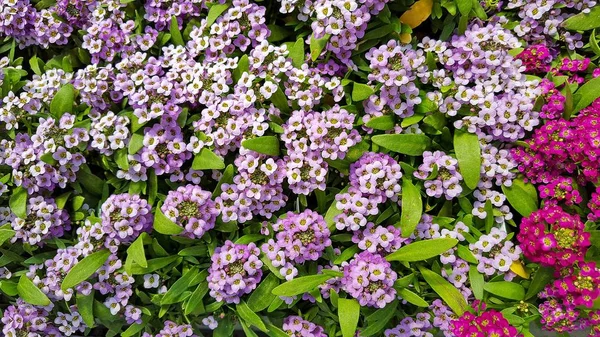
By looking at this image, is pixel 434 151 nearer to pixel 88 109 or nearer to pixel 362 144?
pixel 362 144

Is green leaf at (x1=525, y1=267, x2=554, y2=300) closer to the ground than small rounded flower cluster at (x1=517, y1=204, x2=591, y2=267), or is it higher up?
closer to the ground

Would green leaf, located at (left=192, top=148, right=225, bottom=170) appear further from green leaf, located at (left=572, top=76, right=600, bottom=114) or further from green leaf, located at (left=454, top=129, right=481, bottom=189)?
green leaf, located at (left=572, top=76, right=600, bottom=114)

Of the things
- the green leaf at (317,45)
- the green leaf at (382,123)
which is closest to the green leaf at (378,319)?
the green leaf at (382,123)

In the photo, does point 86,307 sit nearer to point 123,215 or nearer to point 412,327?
point 123,215

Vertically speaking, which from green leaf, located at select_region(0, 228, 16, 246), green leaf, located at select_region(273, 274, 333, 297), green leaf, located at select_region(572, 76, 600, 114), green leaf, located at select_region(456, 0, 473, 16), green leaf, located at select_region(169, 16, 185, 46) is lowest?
green leaf, located at select_region(273, 274, 333, 297)

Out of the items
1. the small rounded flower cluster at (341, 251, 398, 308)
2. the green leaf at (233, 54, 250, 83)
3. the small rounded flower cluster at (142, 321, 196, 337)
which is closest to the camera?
the small rounded flower cluster at (341, 251, 398, 308)

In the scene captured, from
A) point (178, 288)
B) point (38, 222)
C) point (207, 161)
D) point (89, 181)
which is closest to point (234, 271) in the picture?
point (178, 288)

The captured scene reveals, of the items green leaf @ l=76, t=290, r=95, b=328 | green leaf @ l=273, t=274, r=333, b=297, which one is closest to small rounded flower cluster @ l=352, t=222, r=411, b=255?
green leaf @ l=273, t=274, r=333, b=297
